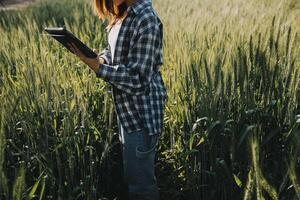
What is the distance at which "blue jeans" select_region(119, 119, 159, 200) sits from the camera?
5.01 ft

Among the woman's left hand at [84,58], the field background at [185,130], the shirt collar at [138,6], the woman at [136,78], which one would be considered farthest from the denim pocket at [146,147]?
the shirt collar at [138,6]

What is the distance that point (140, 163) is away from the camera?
1546 millimetres

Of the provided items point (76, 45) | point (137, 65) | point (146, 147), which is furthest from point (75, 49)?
point (146, 147)

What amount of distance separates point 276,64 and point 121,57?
596 mm

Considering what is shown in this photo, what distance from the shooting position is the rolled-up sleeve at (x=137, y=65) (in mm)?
1431

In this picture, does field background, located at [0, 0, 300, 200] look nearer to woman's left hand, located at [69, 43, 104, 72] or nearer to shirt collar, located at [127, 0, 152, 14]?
woman's left hand, located at [69, 43, 104, 72]

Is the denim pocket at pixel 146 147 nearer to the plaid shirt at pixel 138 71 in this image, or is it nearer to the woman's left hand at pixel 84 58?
the plaid shirt at pixel 138 71

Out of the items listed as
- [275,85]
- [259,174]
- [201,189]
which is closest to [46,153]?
[201,189]

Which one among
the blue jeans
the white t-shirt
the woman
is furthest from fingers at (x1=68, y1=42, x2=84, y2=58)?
the blue jeans

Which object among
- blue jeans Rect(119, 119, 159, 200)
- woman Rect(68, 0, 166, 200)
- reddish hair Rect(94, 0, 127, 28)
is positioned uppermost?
reddish hair Rect(94, 0, 127, 28)

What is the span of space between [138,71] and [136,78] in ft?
0.08

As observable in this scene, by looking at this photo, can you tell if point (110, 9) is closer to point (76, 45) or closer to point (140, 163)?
point (76, 45)

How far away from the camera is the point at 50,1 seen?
5738 millimetres

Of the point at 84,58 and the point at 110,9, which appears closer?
the point at 84,58
